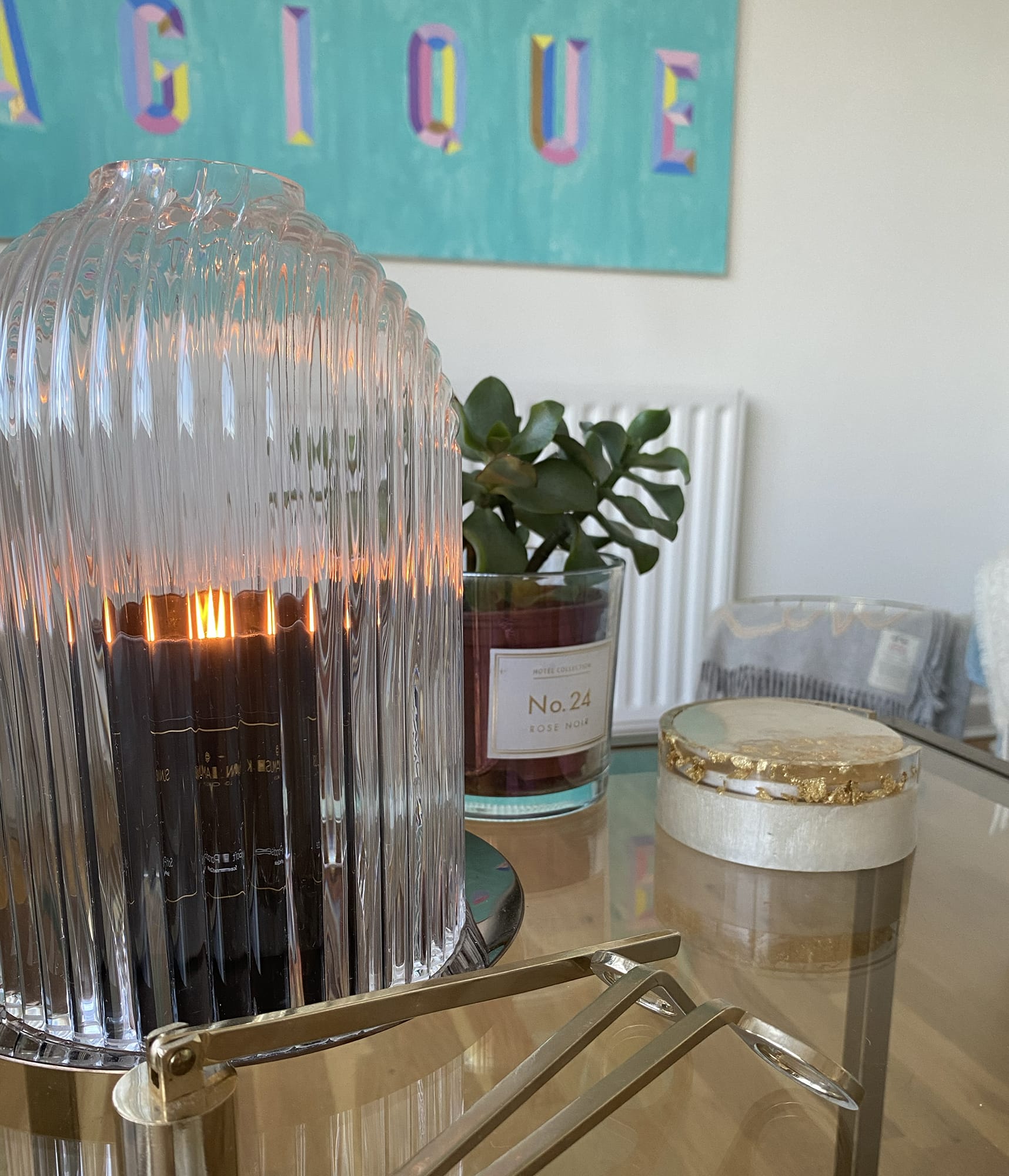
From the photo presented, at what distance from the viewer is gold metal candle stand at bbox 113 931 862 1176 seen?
211 mm

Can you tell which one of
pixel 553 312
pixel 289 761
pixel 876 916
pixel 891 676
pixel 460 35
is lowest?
pixel 891 676

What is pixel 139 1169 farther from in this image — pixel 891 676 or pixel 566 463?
pixel 891 676

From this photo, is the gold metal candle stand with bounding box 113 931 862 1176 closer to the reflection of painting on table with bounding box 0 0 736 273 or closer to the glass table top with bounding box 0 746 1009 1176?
the glass table top with bounding box 0 746 1009 1176

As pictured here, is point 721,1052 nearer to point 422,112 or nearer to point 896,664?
point 896,664

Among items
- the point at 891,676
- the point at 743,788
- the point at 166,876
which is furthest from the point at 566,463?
the point at 891,676

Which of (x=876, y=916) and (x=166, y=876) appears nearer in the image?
(x=166, y=876)

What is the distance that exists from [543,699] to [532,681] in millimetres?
12

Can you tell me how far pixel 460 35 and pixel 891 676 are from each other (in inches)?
48.3

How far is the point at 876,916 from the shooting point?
405 millimetres

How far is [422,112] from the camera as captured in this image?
4.83ft

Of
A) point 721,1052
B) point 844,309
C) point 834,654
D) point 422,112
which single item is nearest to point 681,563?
point 834,654

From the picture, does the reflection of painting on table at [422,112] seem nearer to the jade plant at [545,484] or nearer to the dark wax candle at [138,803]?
the jade plant at [545,484]

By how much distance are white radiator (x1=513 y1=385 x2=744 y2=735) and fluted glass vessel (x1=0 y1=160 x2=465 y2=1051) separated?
1.34m

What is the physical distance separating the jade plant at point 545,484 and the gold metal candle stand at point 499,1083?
0.22 m
